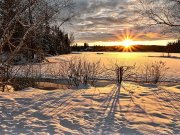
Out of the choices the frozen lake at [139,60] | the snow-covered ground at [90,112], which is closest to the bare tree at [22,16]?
the snow-covered ground at [90,112]

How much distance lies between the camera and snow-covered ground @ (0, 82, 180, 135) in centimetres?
705

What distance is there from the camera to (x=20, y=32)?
10.1 metres

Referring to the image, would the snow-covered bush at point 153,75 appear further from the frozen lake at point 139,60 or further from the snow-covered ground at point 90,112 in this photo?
the snow-covered ground at point 90,112

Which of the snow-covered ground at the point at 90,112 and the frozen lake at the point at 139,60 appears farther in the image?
the frozen lake at the point at 139,60

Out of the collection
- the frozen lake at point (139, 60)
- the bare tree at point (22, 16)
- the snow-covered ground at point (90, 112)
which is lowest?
the snow-covered ground at point (90, 112)

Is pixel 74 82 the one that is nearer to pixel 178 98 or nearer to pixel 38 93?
pixel 38 93

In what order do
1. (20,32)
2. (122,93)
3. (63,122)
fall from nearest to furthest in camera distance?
(63,122)
(20,32)
(122,93)

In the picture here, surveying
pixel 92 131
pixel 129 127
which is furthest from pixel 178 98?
pixel 92 131

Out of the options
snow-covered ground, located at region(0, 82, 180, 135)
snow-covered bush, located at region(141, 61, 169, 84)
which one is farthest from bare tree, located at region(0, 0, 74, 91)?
snow-covered bush, located at region(141, 61, 169, 84)

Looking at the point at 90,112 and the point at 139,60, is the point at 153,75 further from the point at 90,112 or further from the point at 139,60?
the point at 139,60

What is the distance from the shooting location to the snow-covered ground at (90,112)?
7047 mm

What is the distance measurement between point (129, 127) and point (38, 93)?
4.02 m

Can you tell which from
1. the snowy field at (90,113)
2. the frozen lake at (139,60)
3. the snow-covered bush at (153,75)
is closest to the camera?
the snowy field at (90,113)

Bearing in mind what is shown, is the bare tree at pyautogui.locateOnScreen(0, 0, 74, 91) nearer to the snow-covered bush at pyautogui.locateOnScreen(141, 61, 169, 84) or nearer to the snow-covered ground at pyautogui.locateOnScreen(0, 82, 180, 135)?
→ the snow-covered ground at pyautogui.locateOnScreen(0, 82, 180, 135)
